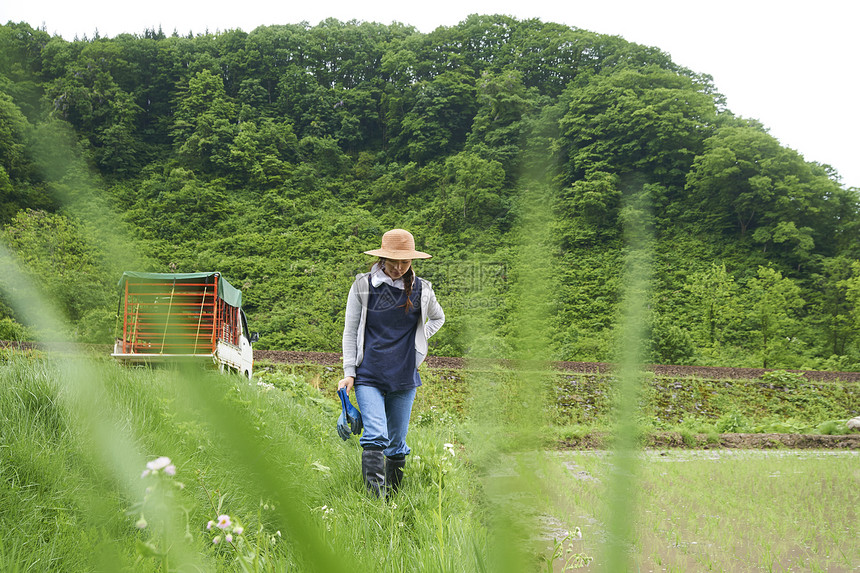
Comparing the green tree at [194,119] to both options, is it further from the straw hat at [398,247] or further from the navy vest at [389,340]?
the navy vest at [389,340]

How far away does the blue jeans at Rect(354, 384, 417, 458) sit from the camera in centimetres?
299

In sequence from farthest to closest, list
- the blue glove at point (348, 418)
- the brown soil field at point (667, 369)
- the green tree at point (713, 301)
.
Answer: the green tree at point (713, 301), the brown soil field at point (667, 369), the blue glove at point (348, 418)

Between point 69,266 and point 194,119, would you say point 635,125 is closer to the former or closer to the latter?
point 194,119

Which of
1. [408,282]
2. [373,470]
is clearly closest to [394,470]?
[373,470]

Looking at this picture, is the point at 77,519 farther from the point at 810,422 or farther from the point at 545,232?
the point at 810,422

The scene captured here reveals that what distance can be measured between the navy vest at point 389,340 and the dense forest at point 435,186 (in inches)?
34.7

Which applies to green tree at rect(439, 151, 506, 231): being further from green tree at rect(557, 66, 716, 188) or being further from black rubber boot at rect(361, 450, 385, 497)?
black rubber boot at rect(361, 450, 385, 497)

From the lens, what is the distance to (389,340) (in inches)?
123

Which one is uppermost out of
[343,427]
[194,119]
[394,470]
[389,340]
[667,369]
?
[194,119]

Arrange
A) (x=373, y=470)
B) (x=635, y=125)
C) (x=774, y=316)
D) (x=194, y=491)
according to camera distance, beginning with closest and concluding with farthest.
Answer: (x=194, y=491) < (x=635, y=125) < (x=373, y=470) < (x=774, y=316)

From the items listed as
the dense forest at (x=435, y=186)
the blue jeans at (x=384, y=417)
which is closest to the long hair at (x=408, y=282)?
the blue jeans at (x=384, y=417)

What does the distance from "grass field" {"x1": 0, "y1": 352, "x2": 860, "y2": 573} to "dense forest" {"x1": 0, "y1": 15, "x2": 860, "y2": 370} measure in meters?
0.08

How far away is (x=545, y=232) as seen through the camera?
264mm

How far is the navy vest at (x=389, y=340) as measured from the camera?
3107mm
